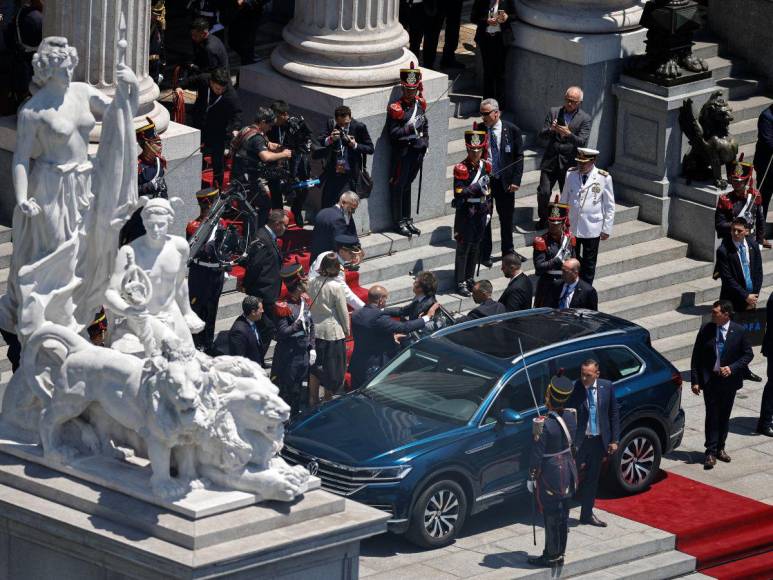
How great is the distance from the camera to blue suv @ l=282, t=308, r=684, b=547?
2281cm

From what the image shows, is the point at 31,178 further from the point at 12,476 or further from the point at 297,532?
the point at 297,532

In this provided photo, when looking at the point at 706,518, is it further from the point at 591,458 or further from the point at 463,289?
the point at 463,289

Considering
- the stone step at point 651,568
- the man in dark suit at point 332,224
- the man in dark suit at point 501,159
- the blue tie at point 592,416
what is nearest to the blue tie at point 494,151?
the man in dark suit at point 501,159

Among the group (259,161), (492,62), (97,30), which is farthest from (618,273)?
(97,30)

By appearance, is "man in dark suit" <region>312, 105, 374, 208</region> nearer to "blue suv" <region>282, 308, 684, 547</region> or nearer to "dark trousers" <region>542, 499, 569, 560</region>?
"blue suv" <region>282, 308, 684, 547</region>

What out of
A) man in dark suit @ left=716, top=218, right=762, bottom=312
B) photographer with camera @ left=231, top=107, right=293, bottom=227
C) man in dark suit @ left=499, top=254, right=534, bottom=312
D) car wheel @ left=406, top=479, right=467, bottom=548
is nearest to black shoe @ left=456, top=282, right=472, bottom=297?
man in dark suit @ left=499, top=254, right=534, bottom=312

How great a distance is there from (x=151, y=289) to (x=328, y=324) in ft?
16.4

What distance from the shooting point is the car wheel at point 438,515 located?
75.1 ft

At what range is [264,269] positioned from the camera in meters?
25.3

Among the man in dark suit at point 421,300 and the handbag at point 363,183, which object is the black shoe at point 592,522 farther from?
the handbag at point 363,183

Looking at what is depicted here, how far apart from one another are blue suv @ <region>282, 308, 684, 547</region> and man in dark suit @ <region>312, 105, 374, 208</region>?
336cm

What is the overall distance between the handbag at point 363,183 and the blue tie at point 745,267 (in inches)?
159

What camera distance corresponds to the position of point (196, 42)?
95.7 feet

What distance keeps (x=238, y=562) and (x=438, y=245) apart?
417 inches
